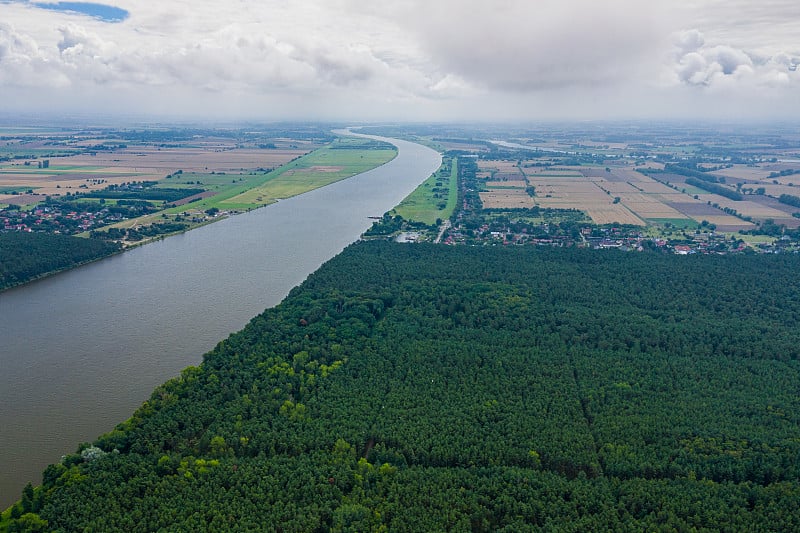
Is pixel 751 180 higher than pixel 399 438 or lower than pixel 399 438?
higher

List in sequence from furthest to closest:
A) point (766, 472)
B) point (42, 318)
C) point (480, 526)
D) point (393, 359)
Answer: point (42, 318)
point (393, 359)
point (766, 472)
point (480, 526)

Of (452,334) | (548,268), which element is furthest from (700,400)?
(548,268)

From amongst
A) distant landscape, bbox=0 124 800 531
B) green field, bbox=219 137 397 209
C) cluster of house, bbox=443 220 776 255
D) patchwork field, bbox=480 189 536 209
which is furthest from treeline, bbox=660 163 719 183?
green field, bbox=219 137 397 209

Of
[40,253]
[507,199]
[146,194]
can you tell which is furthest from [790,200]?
[40,253]

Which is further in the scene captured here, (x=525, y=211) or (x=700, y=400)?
(x=525, y=211)

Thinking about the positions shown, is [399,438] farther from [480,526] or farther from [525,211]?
[525,211]

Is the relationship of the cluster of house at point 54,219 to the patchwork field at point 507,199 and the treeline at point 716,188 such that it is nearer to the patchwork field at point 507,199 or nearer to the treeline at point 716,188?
the patchwork field at point 507,199

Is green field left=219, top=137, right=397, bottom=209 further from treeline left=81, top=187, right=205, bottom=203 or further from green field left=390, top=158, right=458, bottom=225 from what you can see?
green field left=390, top=158, right=458, bottom=225
